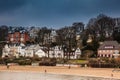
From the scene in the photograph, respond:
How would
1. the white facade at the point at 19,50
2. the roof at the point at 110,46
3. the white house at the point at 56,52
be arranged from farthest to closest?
1. the white facade at the point at 19,50
2. the white house at the point at 56,52
3. the roof at the point at 110,46

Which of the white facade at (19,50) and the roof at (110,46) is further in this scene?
the white facade at (19,50)

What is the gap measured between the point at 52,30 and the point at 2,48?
2689cm

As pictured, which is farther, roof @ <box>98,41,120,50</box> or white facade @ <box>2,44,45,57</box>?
white facade @ <box>2,44,45,57</box>

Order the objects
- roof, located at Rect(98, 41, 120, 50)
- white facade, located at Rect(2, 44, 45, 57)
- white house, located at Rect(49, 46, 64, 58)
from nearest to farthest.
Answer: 1. roof, located at Rect(98, 41, 120, 50)
2. white house, located at Rect(49, 46, 64, 58)
3. white facade, located at Rect(2, 44, 45, 57)

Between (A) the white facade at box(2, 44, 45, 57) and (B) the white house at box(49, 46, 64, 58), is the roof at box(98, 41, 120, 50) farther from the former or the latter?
(A) the white facade at box(2, 44, 45, 57)

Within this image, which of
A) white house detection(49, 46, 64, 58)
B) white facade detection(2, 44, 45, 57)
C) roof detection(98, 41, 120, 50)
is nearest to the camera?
roof detection(98, 41, 120, 50)

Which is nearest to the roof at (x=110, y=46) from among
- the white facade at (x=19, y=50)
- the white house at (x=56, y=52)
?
the white house at (x=56, y=52)

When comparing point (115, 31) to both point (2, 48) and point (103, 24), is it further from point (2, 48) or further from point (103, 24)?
point (2, 48)

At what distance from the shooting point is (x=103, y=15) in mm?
104875

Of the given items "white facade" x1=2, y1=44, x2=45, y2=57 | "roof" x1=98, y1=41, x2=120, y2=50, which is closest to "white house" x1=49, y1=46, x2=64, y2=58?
"white facade" x1=2, y1=44, x2=45, y2=57

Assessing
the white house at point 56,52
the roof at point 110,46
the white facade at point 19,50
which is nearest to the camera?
the roof at point 110,46

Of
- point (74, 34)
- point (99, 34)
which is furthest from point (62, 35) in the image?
point (99, 34)

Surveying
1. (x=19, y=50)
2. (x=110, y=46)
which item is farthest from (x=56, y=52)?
(x=110, y=46)

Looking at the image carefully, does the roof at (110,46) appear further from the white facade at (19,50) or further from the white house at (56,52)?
the white facade at (19,50)
